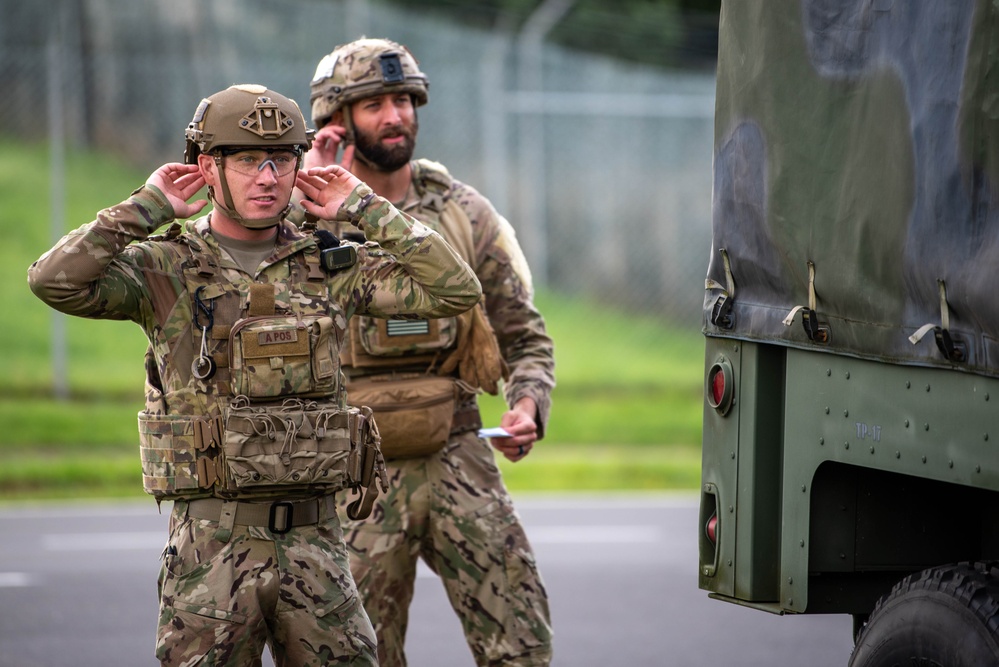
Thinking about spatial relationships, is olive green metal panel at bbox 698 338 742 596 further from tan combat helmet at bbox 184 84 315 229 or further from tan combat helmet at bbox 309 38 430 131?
tan combat helmet at bbox 309 38 430 131

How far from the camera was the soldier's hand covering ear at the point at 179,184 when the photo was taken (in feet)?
14.6

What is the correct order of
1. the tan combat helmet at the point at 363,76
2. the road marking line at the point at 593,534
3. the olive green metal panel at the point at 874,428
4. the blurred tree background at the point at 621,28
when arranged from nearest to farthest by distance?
1. the olive green metal panel at the point at 874,428
2. the tan combat helmet at the point at 363,76
3. the road marking line at the point at 593,534
4. the blurred tree background at the point at 621,28

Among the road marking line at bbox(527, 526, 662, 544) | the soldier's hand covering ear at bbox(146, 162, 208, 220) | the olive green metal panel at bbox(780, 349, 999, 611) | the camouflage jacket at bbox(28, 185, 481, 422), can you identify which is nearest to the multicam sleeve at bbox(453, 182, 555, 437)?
the camouflage jacket at bbox(28, 185, 481, 422)

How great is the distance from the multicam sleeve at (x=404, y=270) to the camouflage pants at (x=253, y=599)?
0.66 metres

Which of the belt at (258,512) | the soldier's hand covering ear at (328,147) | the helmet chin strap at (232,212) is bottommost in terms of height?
the belt at (258,512)

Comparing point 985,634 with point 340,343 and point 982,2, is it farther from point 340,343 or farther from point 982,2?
point 340,343

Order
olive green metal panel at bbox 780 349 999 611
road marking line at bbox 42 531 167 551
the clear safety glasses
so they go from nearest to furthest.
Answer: olive green metal panel at bbox 780 349 999 611, the clear safety glasses, road marking line at bbox 42 531 167 551

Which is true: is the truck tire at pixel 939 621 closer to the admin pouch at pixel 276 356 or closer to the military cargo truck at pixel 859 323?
the military cargo truck at pixel 859 323

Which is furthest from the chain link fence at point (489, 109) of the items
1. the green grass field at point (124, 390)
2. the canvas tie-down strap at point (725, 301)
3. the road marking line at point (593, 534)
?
the canvas tie-down strap at point (725, 301)

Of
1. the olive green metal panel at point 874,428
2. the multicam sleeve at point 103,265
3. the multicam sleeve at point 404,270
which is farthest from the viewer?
the multicam sleeve at point 404,270

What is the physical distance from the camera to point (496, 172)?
14273 millimetres

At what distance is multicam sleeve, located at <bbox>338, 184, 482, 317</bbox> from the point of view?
4.54 m

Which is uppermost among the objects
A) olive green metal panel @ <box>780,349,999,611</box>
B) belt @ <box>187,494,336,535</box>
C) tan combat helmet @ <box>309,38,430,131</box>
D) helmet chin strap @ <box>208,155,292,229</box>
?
tan combat helmet @ <box>309,38,430,131</box>

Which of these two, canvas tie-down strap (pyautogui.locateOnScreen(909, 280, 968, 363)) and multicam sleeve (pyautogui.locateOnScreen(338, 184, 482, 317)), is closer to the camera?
canvas tie-down strap (pyautogui.locateOnScreen(909, 280, 968, 363))
